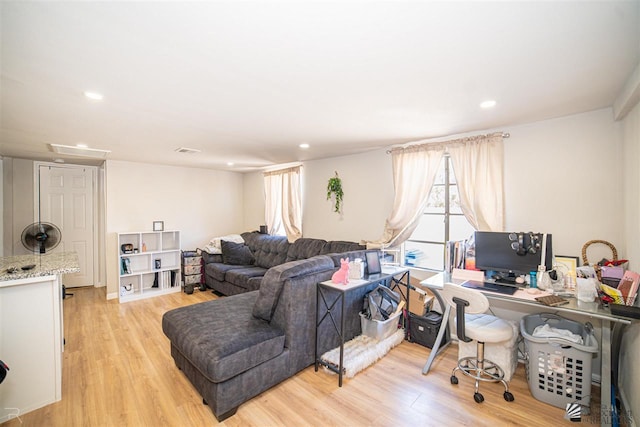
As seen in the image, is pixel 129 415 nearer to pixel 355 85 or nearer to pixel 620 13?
pixel 355 85

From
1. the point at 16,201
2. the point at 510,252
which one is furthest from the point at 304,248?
the point at 16,201

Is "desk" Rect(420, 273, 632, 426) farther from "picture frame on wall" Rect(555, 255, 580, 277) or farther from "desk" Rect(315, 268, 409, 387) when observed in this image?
"desk" Rect(315, 268, 409, 387)

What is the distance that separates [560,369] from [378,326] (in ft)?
4.70

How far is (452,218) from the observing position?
3.36 m

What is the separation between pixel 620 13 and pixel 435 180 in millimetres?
2264

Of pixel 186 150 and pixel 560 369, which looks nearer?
pixel 560 369

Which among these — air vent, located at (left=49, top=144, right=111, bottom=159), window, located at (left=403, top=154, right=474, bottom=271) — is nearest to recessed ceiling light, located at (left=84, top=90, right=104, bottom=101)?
air vent, located at (left=49, top=144, right=111, bottom=159)

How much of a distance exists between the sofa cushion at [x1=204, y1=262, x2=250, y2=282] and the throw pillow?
0.36 feet

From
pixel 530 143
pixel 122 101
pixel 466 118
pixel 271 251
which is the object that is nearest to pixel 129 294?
pixel 271 251

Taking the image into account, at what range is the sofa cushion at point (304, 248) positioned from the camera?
4293mm

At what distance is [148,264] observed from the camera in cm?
494

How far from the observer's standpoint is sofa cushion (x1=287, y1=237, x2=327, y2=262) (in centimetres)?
429

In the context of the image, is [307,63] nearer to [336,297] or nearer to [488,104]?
[488,104]

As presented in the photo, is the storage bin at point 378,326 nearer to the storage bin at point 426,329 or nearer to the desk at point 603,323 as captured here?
the storage bin at point 426,329
